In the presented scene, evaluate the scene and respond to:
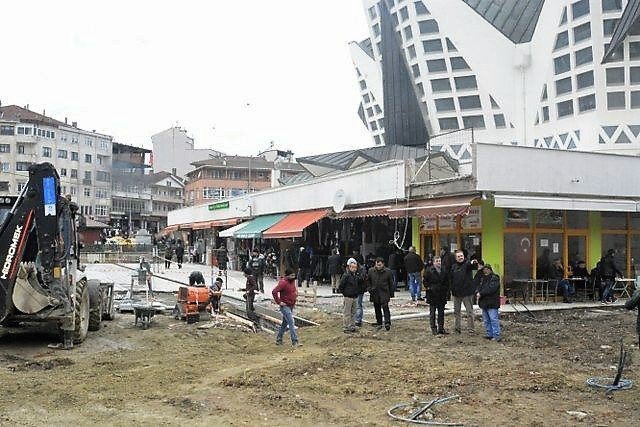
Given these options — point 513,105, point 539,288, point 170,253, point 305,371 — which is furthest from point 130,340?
point 513,105

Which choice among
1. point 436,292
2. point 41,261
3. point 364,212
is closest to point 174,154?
point 364,212

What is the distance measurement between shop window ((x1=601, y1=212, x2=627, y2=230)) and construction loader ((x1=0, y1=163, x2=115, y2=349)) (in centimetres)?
1600

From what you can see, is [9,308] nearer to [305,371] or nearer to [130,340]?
[130,340]

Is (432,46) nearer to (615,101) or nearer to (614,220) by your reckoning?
(615,101)

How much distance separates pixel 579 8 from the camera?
45.2 meters

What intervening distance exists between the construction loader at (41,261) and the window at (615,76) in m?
40.6

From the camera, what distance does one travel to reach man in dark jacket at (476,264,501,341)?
12.2 meters

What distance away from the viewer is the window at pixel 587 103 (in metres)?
44.1

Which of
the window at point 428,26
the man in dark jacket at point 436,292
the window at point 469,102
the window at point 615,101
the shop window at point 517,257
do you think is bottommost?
the man in dark jacket at point 436,292

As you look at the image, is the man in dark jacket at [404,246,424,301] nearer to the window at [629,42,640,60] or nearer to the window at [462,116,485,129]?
the window at [629,42,640,60]

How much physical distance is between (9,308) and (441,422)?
6975 millimetres

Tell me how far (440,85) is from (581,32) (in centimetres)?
1407

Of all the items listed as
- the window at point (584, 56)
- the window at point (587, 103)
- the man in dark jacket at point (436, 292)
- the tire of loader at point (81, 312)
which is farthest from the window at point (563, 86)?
the tire of loader at point (81, 312)

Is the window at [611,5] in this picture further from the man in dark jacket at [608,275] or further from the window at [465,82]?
the man in dark jacket at [608,275]
